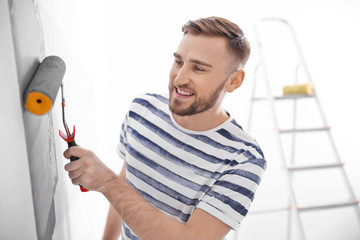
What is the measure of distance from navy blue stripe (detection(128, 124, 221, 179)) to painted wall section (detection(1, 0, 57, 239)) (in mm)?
429

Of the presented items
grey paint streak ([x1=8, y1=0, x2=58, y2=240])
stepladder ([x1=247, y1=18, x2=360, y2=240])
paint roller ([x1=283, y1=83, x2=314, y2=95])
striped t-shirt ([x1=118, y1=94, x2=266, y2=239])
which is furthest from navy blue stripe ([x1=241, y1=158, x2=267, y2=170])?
stepladder ([x1=247, y1=18, x2=360, y2=240])

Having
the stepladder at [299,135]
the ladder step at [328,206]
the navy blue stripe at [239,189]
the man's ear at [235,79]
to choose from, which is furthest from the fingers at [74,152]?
the stepladder at [299,135]

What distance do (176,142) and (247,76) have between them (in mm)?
1304

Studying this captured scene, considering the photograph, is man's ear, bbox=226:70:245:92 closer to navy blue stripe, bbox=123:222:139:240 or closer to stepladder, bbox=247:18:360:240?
navy blue stripe, bbox=123:222:139:240

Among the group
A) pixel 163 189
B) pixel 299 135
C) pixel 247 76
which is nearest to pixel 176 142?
pixel 163 189

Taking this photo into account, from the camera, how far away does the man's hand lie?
66 centimetres

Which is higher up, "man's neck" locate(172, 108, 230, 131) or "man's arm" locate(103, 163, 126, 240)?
"man's neck" locate(172, 108, 230, 131)

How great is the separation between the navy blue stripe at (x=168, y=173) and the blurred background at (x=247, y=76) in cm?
21

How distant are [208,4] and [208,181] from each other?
53.6 inches

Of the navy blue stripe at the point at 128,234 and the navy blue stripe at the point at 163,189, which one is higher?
the navy blue stripe at the point at 163,189

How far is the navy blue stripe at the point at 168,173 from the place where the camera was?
3.25 ft

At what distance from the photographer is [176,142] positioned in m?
1.03

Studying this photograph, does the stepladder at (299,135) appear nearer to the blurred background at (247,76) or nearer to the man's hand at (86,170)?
the blurred background at (247,76)

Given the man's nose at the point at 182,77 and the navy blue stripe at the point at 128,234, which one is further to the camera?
the navy blue stripe at the point at 128,234
